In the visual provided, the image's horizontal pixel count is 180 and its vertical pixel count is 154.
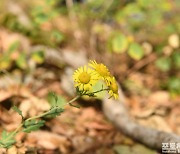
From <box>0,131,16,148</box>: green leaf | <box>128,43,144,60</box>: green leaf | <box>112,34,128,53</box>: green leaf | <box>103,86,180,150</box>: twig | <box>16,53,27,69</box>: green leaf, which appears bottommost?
<box>0,131,16,148</box>: green leaf

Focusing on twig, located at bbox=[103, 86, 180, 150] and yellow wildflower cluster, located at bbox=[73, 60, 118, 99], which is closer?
yellow wildflower cluster, located at bbox=[73, 60, 118, 99]

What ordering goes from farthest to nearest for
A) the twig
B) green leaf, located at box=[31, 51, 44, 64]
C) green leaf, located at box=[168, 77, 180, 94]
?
green leaf, located at box=[168, 77, 180, 94]
green leaf, located at box=[31, 51, 44, 64]
the twig

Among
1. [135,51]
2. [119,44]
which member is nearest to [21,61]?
[119,44]

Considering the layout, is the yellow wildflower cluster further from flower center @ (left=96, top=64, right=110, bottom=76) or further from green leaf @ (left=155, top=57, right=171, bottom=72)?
green leaf @ (left=155, top=57, right=171, bottom=72)

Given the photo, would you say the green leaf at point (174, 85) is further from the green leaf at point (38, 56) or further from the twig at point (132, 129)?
the green leaf at point (38, 56)

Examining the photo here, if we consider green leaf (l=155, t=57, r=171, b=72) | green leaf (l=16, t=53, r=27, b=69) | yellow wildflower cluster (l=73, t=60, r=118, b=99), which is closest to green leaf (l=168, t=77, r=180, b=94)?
green leaf (l=155, t=57, r=171, b=72)

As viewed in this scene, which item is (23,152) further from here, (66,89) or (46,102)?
(66,89)

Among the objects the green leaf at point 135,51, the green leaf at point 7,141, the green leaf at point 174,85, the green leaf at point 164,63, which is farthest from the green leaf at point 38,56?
the green leaf at point 7,141
